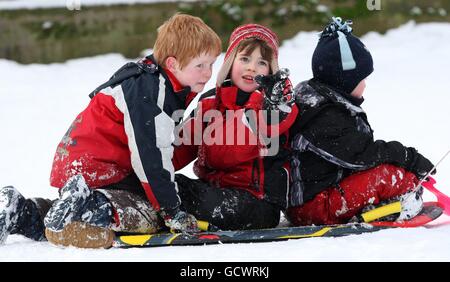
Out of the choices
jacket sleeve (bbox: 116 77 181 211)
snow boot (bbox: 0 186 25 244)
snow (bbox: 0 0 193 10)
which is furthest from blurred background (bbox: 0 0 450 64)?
snow boot (bbox: 0 186 25 244)

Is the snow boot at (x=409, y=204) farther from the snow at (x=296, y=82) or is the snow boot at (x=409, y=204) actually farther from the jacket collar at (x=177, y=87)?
the jacket collar at (x=177, y=87)

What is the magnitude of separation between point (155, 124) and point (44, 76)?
434cm

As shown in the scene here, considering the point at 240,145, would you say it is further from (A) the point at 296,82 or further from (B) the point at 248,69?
(A) the point at 296,82

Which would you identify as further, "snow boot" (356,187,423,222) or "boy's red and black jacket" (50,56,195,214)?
"snow boot" (356,187,423,222)

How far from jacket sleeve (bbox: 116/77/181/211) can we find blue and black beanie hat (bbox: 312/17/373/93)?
2.23ft

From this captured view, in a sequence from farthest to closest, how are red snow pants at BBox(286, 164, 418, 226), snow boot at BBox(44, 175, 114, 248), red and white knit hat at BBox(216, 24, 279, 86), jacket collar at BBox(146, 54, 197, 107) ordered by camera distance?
red and white knit hat at BBox(216, 24, 279, 86), red snow pants at BBox(286, 164, 418, 226), jacket collar at BBox(146, 54, 197, 107), snow boot at BBox(44, 175, 114, 248)

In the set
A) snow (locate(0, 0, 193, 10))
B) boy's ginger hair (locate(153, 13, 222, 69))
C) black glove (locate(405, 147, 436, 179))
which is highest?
boy's ginger hair (locate(153, 13, 222, 69))

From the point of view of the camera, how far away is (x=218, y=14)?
284 inches

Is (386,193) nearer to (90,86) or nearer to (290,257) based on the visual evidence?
(290,257)

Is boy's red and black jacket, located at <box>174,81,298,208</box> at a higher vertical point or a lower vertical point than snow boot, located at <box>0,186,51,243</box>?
higher

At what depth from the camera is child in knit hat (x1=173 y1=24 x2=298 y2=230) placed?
112 inches

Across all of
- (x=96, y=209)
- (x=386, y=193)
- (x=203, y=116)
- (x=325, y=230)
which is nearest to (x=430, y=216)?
(x=386, y=193)

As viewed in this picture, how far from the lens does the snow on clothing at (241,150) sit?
2840 millimetres

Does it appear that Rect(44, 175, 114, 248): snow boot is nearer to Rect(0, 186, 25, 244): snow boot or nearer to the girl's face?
Rect(0, 186, 25, 244): snow boot
